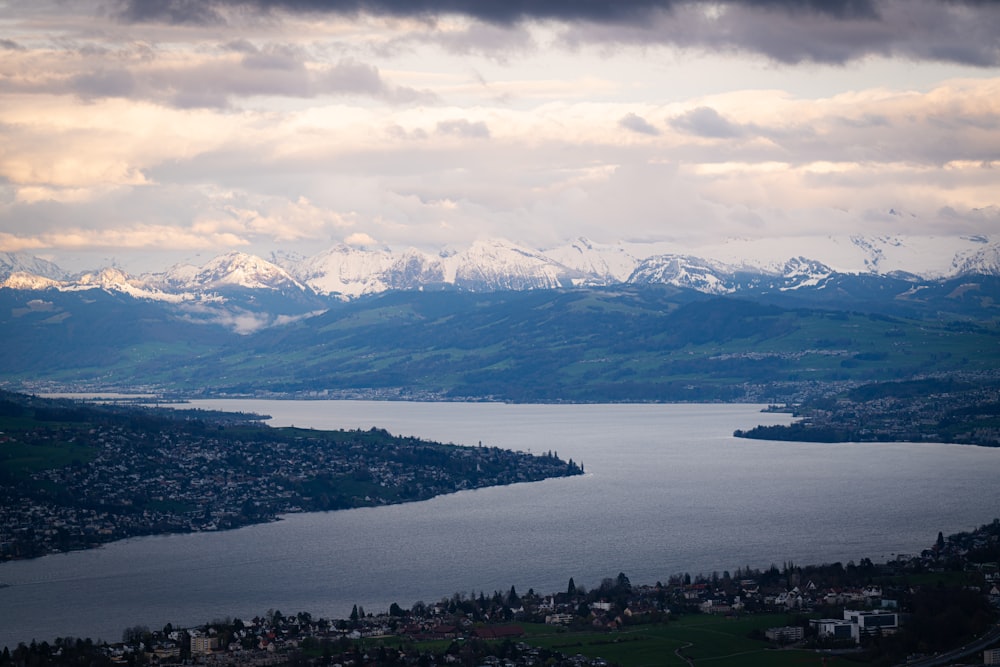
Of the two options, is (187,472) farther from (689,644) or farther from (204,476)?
(689,644)

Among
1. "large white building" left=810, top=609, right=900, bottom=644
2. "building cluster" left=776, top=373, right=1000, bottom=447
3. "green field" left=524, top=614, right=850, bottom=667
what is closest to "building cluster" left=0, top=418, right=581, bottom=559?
"green field" left=524, top=614, right=850, bottom=667

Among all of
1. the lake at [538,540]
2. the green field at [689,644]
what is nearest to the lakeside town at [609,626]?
the green field at [689,644]

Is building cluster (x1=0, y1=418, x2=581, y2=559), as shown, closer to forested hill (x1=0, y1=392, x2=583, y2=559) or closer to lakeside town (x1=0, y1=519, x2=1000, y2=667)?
forested hill (x1=0, y1=392, x2=583, y2=559)

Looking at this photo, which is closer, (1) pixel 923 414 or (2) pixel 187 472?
(2) pixel 187 472

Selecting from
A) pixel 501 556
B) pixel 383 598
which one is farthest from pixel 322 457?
pixel 383 598

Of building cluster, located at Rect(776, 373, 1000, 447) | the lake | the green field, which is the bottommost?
the green field

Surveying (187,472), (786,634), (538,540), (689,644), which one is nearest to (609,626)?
(689,644)
